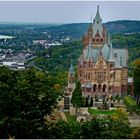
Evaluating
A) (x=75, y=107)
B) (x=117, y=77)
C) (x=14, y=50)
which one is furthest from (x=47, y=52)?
(x=75, y=107)

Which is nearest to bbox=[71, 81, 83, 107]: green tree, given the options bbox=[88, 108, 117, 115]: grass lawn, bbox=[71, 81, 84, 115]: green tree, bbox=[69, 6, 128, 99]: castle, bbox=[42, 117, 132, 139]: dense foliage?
bbox=[71, 81, 84, 115]: green tree

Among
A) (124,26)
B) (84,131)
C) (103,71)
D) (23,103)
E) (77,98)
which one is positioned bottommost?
(124,26)

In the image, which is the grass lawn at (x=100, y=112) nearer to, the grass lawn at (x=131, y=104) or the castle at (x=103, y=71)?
the grass lawn at (x=131, y=104)

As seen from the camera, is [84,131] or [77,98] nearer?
[84,131]

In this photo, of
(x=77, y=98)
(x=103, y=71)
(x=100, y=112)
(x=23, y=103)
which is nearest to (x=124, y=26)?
(x=103, y=71)

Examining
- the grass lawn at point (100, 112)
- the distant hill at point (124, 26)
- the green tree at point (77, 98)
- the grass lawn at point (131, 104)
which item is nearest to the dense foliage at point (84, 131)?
the grass lawn at point (100, 112)

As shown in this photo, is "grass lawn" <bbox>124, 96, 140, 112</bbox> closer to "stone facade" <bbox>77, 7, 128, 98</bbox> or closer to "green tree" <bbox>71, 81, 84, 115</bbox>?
"stone facade" <bbox>77, 7, 128, 98</bbox>

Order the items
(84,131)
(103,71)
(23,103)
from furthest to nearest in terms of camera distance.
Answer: (103,71), (84,131), (23,103)

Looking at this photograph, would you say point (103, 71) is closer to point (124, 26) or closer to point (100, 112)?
point (100, 112)

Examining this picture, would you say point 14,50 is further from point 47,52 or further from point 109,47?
point 109,47
